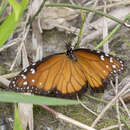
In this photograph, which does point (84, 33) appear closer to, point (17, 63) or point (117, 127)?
point (17, 63)

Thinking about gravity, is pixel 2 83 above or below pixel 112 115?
above

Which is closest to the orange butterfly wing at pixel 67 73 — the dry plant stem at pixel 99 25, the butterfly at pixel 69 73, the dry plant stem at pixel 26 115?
the butterfly at pixel 69 73

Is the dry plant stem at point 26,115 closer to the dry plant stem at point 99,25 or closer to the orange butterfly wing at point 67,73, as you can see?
the orange butterfly wing at point 67,73

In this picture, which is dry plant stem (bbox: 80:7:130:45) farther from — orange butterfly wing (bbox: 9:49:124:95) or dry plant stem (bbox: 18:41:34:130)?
dry plant stem (bbox: 18:41:34:130)

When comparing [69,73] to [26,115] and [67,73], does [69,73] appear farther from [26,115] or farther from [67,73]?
[26,115]

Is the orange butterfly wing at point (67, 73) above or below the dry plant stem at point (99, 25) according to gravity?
below

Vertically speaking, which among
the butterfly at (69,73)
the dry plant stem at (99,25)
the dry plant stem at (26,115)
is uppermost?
the dry plant stem at (99,25)

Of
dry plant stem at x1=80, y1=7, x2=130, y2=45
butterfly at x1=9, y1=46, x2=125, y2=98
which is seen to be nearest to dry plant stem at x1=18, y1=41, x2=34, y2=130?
butterfly at x1=9, y1=46, x2=125, y2=98

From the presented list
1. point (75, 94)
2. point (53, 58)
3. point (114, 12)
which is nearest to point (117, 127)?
point (75, 94)

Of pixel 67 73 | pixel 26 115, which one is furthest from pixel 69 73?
pixel 26 115
